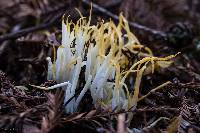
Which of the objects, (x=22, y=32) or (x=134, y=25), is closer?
(x=22, y=32)

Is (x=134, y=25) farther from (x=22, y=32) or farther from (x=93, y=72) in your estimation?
(x=93, y=72)

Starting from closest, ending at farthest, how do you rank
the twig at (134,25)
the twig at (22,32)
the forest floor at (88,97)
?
the forest floor at (88,97)
the twig at (22,32)
the twig at (134,25)

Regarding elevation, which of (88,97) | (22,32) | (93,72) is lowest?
(88,97)

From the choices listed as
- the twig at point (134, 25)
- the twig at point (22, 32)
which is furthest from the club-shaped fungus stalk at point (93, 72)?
the twig at point (134, 25)

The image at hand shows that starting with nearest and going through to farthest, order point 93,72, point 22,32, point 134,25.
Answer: point 93,72, point 22,32, point 134,25

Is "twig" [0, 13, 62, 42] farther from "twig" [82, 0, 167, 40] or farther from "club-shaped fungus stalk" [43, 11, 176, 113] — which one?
"club-shaped fungus stalk" [43, 11, 176, 113]

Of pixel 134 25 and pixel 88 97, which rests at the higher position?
pixel 134 25

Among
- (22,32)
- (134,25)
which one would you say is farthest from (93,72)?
(134,25)

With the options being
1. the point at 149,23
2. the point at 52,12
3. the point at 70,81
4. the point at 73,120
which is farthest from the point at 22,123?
the point at 149,23

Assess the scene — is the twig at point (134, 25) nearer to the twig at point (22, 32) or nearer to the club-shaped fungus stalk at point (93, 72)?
the twig at point (22, 32)

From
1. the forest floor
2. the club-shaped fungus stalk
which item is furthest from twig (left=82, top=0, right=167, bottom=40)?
the club-shaped fungus stalk

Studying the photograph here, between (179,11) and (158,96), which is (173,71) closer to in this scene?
(158,96)
